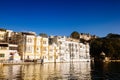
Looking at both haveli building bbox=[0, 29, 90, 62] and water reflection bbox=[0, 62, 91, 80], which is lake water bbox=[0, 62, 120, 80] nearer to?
water reflection bbox=[0, 62, 91, 80]

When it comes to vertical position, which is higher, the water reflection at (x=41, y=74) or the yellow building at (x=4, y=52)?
the yellow building at (x=4, y=52)

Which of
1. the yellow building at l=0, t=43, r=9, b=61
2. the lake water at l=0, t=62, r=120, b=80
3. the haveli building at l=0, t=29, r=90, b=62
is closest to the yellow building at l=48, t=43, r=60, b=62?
the haveli building at l=0, t=29, r=90, b=62

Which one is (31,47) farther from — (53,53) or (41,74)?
(41,74)

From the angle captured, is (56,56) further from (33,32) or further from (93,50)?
(93,50)

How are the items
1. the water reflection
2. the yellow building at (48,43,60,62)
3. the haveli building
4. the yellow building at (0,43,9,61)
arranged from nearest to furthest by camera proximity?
the water reflection, the yellow building at (0,43,9,61), the haveli building, the yellow building at (48,43,60,62)

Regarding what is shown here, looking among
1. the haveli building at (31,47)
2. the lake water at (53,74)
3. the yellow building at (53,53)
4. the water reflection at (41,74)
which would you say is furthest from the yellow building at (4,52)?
the yellow building at (53,53)

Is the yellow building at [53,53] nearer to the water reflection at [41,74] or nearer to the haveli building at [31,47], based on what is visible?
the haveli building at [31,47]

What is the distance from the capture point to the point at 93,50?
178m

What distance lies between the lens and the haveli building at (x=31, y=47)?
92812 millimetres

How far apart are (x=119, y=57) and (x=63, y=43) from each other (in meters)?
69.1

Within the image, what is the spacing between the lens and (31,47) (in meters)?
103

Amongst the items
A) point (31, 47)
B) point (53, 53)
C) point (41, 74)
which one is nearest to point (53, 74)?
point (41, 74)

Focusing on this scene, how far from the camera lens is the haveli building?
9281 centimetres

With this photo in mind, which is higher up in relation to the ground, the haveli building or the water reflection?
the haveli building
